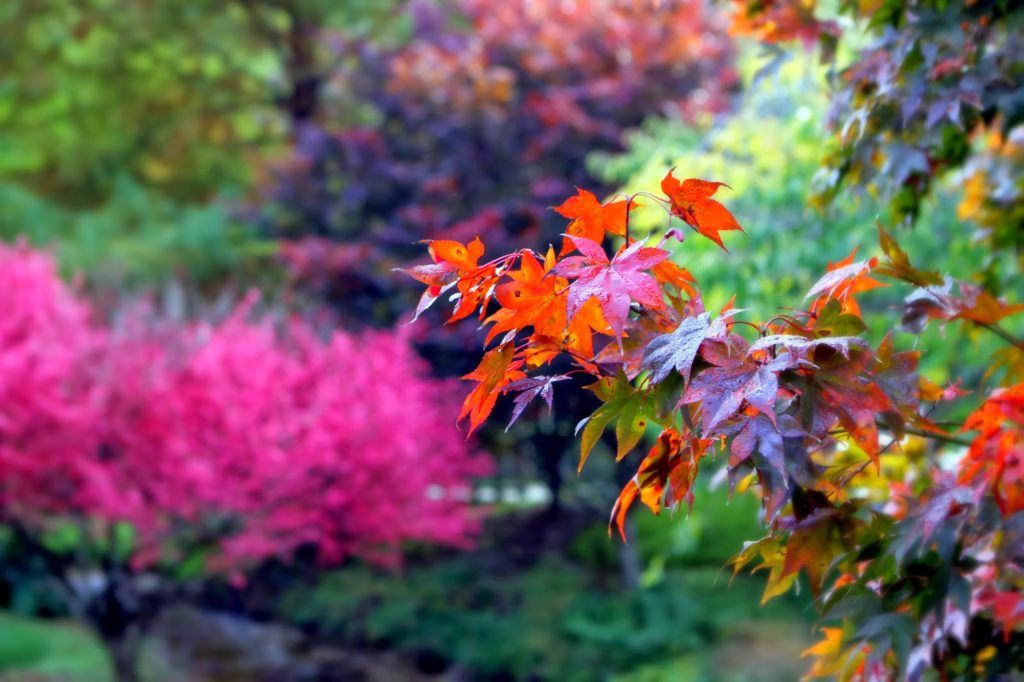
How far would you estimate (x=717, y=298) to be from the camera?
5340 millimetres

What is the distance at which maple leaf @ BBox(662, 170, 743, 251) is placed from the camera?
1494 mm

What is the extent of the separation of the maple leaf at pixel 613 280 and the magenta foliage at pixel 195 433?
14.6 ft

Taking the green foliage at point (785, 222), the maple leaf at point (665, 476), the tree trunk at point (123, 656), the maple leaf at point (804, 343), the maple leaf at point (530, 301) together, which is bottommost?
the tree trunk at point (123, 656)

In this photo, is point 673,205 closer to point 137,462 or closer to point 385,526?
point 137,462

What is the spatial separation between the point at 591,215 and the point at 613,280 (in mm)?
151

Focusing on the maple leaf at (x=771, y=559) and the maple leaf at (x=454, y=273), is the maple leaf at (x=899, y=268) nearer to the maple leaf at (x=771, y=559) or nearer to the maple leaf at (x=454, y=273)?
the maple leaf at (x=771, y=559)

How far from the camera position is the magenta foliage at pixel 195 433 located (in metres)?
5.75

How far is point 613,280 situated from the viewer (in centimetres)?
142

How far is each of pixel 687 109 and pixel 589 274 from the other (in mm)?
6869

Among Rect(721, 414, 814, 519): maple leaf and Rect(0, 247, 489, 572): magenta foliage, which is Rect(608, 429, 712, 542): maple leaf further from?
Rect(0, 247, 489, 572): magenta foliage

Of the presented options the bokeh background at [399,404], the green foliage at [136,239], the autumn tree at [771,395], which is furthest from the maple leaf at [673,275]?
the green foliage at [136,239]

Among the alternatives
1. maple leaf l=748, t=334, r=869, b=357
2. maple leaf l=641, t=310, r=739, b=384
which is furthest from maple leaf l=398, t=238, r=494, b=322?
maple leaf l=748, t=334, r=869, b=357

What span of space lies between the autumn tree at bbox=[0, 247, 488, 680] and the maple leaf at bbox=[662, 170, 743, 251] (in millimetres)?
4466

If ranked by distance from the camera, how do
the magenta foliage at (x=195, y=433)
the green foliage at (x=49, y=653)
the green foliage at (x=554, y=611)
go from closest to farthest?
the magenta foliage at (x=195, y=433)
the green foliage at (x=554, y=611)
the green foliage at (x=49, y=653)
